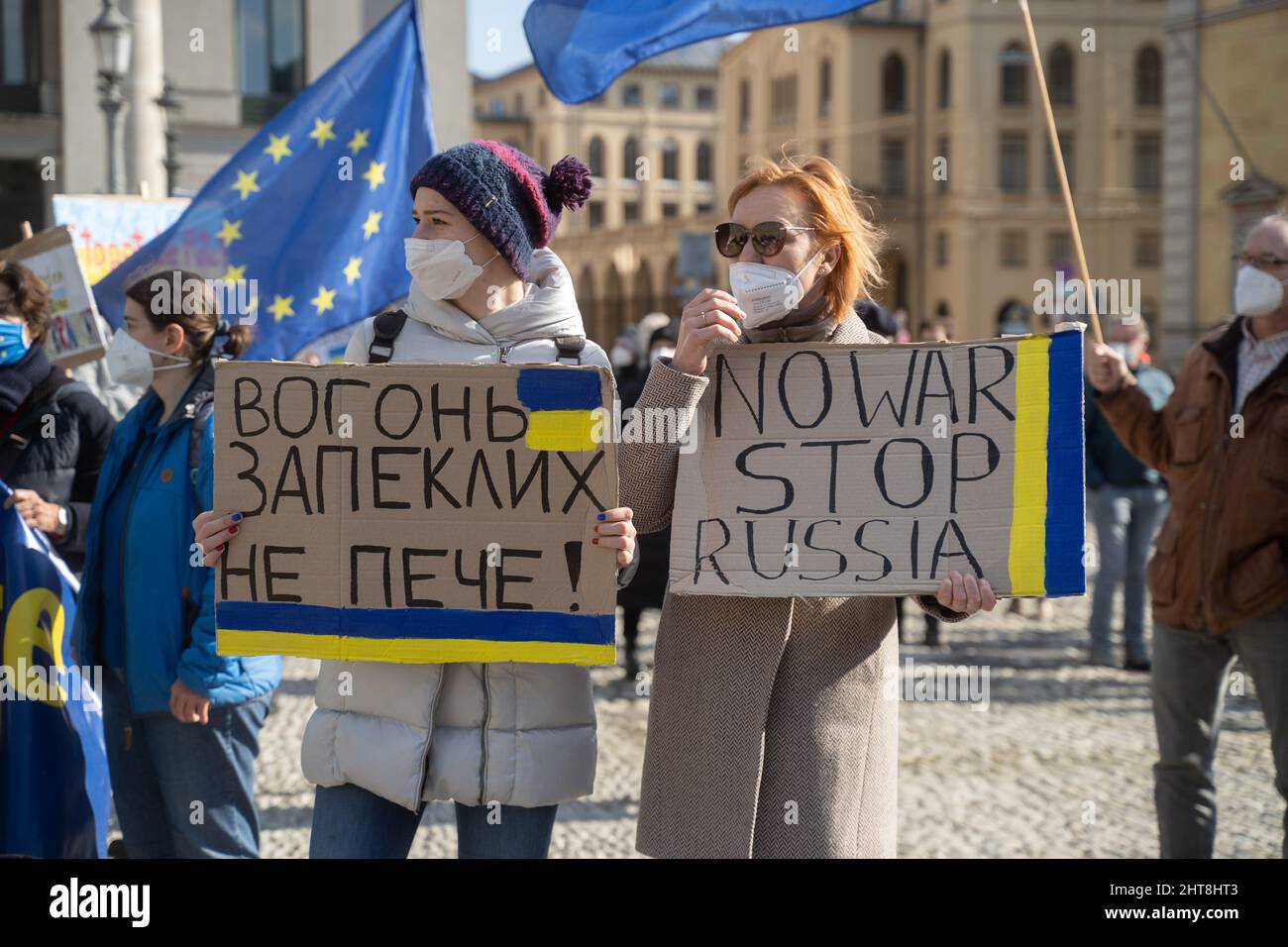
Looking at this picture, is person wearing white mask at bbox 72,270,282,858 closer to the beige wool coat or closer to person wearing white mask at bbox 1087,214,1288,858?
the beige wool coat

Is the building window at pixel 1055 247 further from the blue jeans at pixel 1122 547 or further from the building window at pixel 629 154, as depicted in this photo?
the blue jeans at pixel 1122 547

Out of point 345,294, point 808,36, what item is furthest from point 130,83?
point 808,36

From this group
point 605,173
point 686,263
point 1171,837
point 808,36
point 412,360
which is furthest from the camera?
point 605,173

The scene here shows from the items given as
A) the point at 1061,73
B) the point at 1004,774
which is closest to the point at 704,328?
the point at 1004,774

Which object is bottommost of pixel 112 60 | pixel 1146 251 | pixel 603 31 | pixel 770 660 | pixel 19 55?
pixel 770 660

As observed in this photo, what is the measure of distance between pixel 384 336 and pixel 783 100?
7637 centimetres

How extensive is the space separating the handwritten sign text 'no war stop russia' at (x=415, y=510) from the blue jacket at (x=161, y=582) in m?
0.94

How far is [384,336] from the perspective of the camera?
11.4ft

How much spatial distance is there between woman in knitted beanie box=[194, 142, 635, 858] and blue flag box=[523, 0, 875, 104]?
1188 mm

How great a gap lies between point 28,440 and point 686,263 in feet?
50.3

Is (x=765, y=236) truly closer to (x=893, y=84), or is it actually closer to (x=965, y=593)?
(x=965, y=593)

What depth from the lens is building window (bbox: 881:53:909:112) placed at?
71.4 metres

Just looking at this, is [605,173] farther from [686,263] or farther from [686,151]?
[686,263]

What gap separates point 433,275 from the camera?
343 centimetres
